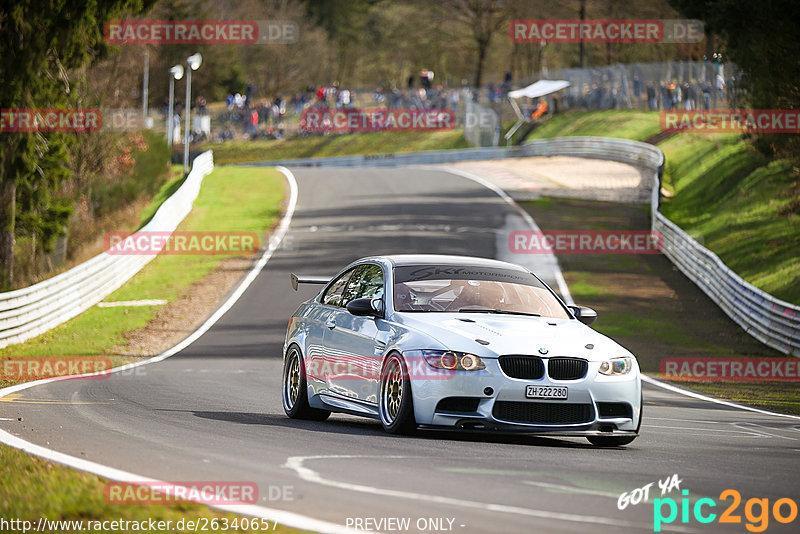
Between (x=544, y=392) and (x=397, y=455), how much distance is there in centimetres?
154

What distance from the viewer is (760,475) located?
27.2ft

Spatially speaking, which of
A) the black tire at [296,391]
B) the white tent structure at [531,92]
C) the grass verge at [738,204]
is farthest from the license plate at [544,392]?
the white tent structure at [531,92]

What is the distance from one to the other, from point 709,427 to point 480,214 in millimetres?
33658

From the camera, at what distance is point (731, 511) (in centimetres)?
679

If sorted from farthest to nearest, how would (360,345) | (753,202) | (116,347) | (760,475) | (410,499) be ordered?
(753,202)
(116,347)
(360,345)
(760,475)
(410,499)

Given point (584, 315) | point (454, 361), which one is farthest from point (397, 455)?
point (584, 315)

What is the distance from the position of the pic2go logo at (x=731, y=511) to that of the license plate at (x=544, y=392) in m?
2.37

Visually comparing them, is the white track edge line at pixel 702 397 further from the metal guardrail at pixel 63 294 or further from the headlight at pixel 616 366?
the metal guardrail at pixel 63 294

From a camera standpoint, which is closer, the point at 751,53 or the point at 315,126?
the point at 751,53

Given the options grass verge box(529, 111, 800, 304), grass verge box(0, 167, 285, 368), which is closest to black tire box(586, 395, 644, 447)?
grass verge box(0, 167, 285, 368)

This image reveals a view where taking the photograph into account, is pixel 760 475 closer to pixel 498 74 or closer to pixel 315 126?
pixel 315 126

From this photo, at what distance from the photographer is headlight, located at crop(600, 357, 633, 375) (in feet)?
32.6

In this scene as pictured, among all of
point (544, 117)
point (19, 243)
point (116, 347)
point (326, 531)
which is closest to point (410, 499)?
point (326, 531)

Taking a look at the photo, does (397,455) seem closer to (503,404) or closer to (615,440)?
(503,404)
